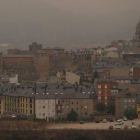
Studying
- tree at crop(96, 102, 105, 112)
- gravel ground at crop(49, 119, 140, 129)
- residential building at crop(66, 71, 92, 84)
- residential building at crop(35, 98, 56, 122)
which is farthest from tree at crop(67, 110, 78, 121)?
residential building at crop(66, 71, 92, 84)

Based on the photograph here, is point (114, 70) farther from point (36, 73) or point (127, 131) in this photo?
point (127, 131)

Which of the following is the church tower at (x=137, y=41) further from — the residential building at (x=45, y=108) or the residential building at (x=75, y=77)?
the residential building at (x=45, y=108)

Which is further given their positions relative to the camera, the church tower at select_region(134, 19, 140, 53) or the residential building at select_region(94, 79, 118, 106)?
Answer: the church tower at select_region(134, 19, 140, 53)

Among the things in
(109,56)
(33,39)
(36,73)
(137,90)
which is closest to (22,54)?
(36,73)

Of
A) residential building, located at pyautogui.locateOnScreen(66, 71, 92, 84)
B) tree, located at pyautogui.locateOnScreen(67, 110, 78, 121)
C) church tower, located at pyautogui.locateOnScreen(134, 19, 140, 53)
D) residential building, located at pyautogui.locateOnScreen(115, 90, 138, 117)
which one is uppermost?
church tower, located at pyautogui.locateOnScreen(134, 19, 140, 53)

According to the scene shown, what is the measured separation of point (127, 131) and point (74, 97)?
25.6 feet

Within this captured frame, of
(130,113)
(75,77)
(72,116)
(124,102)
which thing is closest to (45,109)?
(72,116)

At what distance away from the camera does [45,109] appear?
49094 millimetres

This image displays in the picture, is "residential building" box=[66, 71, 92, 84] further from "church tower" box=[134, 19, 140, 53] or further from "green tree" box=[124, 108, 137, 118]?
"church tower" box=[134, 19, 140, 53]

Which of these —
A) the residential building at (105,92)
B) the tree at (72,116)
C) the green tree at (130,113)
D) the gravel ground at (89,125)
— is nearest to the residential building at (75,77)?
the residential building at (105,92)

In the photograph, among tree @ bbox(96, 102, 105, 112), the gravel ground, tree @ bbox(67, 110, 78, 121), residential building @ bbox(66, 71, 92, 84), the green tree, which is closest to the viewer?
the gravel ground

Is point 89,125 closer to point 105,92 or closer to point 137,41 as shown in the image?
point 105,92

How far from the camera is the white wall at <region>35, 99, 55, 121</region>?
161 ft

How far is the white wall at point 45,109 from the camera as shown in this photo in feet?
161
